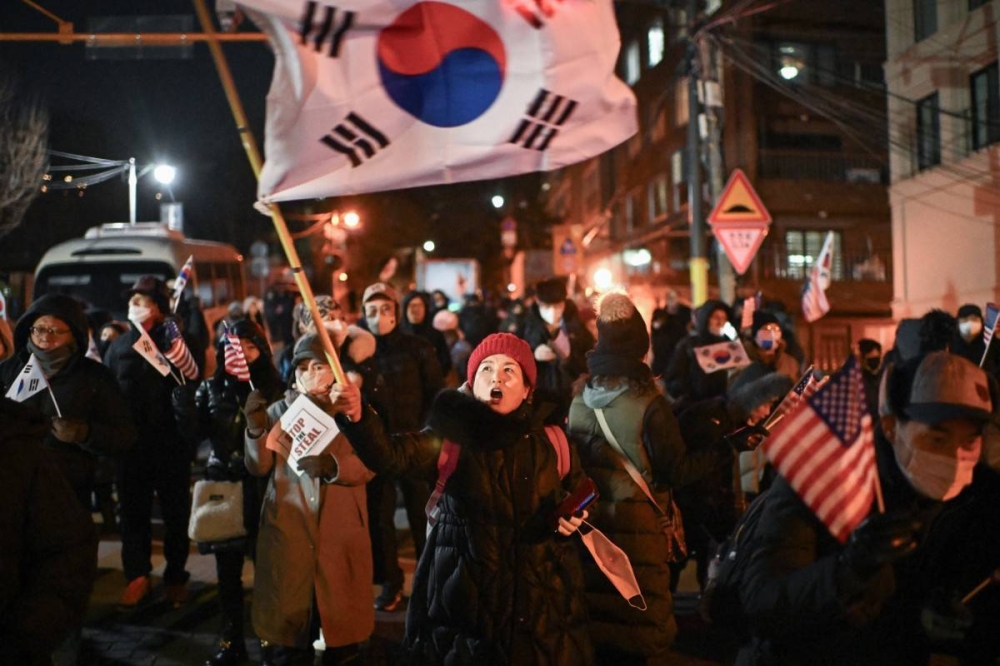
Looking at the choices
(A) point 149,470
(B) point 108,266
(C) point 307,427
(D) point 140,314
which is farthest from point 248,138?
(B) point 108,266

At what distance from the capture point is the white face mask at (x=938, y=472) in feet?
9.15

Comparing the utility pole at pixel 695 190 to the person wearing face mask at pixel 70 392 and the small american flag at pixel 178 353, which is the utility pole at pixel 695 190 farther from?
the person wearing face mask at pixel 70 392

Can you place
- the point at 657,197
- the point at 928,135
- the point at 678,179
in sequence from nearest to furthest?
the point at 928,135 < the point at 678,179 < the point at 657,197

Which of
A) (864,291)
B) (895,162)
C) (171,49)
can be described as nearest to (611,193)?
(864,291)

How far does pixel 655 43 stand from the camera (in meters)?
42.4

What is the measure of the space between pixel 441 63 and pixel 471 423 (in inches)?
66.1

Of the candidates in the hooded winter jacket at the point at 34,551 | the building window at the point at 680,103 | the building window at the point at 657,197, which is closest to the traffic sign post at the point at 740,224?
the hooded winter jacket at the point at 34,551

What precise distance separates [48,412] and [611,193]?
4632 centimetres

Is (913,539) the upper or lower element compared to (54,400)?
lower

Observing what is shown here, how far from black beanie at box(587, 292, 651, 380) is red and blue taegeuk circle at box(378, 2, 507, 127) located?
1.34 metres

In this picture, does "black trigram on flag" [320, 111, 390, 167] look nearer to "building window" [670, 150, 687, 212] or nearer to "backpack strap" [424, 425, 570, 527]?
"backpack strap" [424, 425, 570, 527]

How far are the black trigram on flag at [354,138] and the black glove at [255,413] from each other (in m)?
1.90

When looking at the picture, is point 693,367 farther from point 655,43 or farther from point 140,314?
point 655,43

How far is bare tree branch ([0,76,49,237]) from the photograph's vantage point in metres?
25.4
